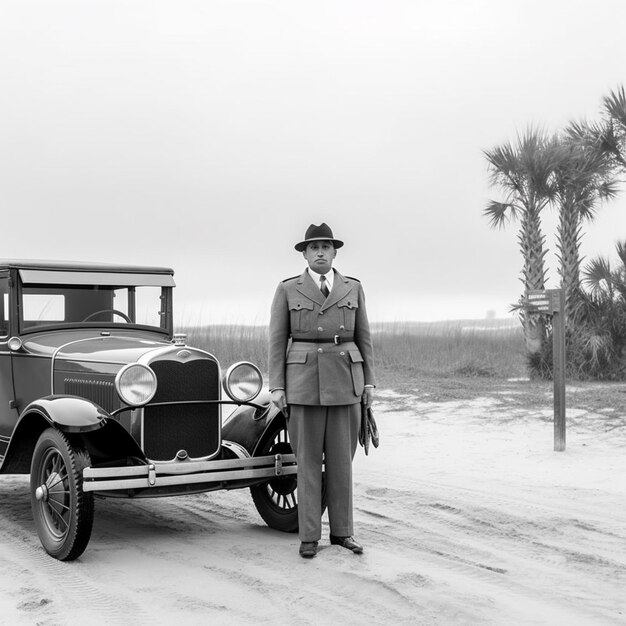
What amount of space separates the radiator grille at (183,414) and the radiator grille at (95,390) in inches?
13.1

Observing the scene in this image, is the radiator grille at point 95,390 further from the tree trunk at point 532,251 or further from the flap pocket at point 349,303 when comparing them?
the tree trunk at point 532,251

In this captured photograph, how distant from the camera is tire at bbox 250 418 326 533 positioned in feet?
20.1

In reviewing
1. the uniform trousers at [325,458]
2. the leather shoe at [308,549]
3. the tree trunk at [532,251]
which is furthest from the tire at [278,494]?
the tree trunk at [532,251]

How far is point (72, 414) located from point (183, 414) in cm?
75

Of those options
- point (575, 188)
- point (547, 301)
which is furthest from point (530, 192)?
point (547, 301)

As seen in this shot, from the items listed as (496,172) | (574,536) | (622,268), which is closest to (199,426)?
(574,536)

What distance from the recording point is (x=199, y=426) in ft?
19.6

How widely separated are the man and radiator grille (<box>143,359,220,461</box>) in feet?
2.09

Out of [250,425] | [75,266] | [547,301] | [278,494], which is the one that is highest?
[75,266]

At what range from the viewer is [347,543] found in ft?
18.0

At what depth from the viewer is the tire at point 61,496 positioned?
5.30m

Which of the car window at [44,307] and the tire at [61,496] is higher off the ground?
the car window at [44,307]

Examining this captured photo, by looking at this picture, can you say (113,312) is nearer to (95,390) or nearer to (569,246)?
(95,390)

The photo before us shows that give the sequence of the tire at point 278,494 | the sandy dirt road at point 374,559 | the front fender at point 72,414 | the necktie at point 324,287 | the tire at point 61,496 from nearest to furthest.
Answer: the sandy dirt road at point 374,559 < the tire at point 61,496 < the front fender at point 72,414 < the necktie at point 324,287 < the tire at point 278,494
